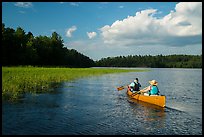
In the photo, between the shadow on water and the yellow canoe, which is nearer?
the shadow on water

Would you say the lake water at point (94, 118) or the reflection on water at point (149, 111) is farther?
the reflection on water at point (149, 111)

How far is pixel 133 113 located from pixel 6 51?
48.4m

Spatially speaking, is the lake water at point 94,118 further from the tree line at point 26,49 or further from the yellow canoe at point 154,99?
the tree line at point 26,49

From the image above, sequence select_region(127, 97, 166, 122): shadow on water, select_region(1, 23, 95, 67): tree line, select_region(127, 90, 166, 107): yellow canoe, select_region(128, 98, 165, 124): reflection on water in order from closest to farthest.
Result: 1. select_region(128, 98, 165, 124): reflection on water
2. select_region(127, 97, 166, 122): shadow on water
3. select_region(127, 90, 166, 107): yellow canoe
4. select_region(1, 23, 95, 67): tree line

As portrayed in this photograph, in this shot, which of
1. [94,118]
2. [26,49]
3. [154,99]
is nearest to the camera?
[94,118]

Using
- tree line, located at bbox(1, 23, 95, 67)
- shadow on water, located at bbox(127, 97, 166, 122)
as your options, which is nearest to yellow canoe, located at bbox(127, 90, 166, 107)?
shadow on water, located at bbox(127, 97, 166, 122)

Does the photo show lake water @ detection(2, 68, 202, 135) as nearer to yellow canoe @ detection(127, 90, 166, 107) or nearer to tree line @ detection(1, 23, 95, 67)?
yellow canoe @ detection(127, 90, 166, 107)

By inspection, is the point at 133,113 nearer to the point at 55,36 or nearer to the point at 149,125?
the point at 149,125

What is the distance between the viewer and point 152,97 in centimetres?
1884

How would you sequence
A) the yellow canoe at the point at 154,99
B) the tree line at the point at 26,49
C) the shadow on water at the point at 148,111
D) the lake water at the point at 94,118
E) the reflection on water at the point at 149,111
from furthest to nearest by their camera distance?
the tree line at the point at 26,49 < the yellow canoe at the point at 154,99 < the shadow on water at the point at 148,111 < the reflection on water at the point at 149,111 < the lake water at the point at 94,118

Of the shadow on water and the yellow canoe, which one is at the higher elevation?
the yellow canoe

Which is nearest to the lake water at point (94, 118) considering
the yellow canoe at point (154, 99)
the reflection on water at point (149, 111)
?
the reflection on water at point (149, 111)

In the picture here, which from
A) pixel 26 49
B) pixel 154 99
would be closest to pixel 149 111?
pixel 154 99

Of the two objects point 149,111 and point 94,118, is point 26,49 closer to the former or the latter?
point 149,111
